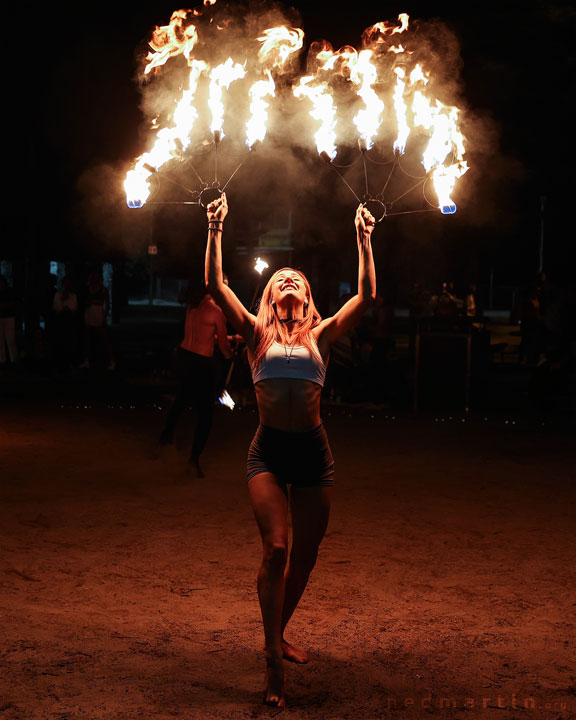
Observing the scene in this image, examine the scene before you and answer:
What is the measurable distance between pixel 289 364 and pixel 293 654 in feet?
4.80

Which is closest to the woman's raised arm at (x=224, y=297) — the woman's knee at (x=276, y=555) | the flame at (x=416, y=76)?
the woman's knee at (x=276, y=555)

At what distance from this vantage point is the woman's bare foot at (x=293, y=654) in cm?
462

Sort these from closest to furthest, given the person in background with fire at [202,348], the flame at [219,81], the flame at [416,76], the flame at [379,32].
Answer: the flame at [219,81] → the flame at [416,76] → the flame at [379,32] → the person in background with fire at [202,348]

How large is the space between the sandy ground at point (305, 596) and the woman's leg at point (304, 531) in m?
0.40

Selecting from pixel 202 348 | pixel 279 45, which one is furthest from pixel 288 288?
pixel 202 348

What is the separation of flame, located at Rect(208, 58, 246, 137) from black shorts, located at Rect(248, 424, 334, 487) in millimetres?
2739

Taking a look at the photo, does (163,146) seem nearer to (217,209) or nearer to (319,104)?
(319,104)

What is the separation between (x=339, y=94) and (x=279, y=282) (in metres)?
9.71

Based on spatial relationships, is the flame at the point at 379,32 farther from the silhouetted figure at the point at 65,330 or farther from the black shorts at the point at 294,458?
the silhouetted figure at the point at 65,330

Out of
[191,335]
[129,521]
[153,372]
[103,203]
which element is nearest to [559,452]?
[191,335]

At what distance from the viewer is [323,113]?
271 inches

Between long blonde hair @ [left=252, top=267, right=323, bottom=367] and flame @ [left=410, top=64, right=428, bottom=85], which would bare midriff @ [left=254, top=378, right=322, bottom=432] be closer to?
long blonde hair @ [left=252, top=267, right=323, bottom=367]

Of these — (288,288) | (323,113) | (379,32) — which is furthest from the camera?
(379,32)

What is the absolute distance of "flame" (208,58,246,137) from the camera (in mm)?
6473
